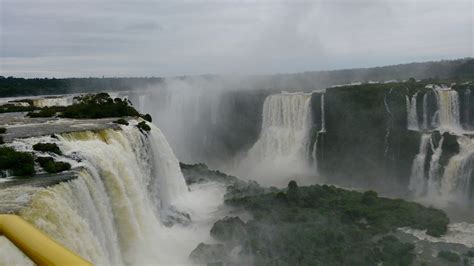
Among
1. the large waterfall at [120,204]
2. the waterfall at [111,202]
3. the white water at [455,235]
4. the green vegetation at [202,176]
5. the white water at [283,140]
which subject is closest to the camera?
the waterfall at [111,202]

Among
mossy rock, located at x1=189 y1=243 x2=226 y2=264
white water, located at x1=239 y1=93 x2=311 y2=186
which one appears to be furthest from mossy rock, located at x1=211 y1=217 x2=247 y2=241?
white water, located at x1=239 y1=93 x2=311 y2=186

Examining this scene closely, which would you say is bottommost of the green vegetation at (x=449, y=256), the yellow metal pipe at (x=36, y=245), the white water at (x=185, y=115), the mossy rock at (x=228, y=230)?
the green vegetation at (x=449, y=256)

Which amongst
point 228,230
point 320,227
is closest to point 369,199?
point 320,227

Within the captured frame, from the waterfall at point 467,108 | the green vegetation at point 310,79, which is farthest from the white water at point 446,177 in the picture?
the green vegetation at point 310,79

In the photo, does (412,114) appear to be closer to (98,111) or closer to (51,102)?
(98,111)

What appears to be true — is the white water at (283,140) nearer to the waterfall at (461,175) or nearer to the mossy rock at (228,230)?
the waterfall at (461,175)
